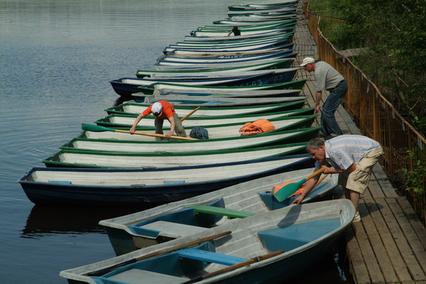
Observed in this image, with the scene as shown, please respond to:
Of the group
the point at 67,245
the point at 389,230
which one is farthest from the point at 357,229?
the point at 67,245

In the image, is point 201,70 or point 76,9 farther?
point 76,9

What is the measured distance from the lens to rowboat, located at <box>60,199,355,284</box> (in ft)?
31.9

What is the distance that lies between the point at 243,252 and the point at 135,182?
15.7 ft

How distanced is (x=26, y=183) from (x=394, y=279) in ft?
25.3

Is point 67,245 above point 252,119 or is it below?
below

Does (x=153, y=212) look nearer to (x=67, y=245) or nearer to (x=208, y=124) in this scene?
(x=67, y=245)

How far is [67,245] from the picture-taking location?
14758 millimetres

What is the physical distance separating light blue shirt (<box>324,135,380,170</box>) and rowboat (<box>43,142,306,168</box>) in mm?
4314

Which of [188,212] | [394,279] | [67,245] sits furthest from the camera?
[67,245]

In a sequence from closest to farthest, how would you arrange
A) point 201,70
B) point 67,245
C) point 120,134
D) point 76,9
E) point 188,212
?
point 188,212
point 67,245
point 120,134
point 201,70
point 76,9

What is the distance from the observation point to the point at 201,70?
27.8 metres

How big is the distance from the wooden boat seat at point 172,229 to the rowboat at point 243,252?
0.16m

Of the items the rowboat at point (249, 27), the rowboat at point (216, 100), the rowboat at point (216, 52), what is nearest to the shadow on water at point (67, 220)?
the rowboat at point (216, 100)

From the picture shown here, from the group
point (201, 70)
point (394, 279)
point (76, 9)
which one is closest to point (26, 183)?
point (394, 279)
